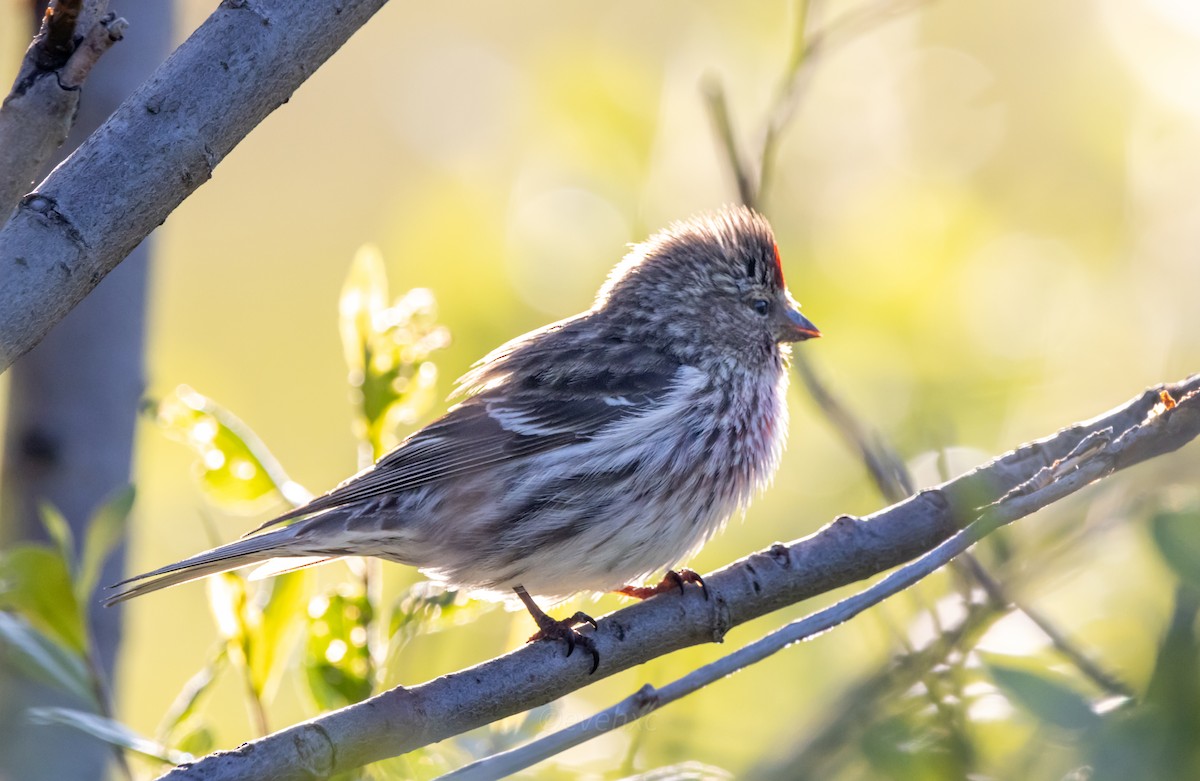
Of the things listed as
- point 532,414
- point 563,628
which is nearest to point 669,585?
point 563,628

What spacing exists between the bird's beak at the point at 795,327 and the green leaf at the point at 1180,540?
7.52 ft

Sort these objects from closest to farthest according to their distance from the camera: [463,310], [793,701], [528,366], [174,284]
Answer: [793,701]
[463,310]
[528,366]
[174,284]

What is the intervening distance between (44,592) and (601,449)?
1758 mm

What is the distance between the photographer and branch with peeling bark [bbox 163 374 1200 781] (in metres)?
2.16

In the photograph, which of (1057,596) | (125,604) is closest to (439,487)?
(125,604)

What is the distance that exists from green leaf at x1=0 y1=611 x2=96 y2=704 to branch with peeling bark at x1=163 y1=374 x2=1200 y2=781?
524mm

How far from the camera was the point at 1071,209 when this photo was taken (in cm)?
375

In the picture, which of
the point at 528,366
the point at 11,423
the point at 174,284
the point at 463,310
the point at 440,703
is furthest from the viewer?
the point at 174,284

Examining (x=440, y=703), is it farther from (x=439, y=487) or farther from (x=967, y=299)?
(x=967, y=299)

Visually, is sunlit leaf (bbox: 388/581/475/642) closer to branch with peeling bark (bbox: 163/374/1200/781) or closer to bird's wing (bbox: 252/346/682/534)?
branch with peeling bark (bbox: 163/374/1200/781)

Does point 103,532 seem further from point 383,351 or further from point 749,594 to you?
point 749,594

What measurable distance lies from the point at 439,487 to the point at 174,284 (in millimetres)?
4198

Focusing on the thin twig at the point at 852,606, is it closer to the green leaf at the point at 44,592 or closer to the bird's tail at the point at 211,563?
the green leaf at the point at 44,592

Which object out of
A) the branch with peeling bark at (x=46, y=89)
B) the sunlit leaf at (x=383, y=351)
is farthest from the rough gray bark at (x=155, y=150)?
the sunlit leaf at (x=383, y=351)
